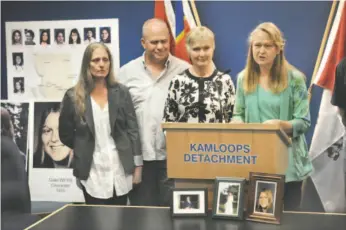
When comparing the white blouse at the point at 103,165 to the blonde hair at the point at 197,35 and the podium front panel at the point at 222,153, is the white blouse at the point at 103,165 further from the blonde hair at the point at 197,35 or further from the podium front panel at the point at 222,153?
the podium front panel at the point at 222,153

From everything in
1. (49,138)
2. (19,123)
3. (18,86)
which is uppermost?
(18,86)

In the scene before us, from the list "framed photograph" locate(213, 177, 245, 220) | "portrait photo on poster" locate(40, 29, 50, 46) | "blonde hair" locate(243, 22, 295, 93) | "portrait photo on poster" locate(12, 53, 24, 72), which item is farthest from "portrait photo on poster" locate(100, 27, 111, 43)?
"framed photograph" locate(213, 177, 245, 220)

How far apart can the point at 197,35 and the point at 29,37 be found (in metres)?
1.34

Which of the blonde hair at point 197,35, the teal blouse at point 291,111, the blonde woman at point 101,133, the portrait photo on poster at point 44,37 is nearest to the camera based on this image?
the teal blouse at point 291,111

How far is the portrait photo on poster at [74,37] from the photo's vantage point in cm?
326

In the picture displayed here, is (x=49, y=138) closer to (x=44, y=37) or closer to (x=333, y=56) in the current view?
(x=44, y=37)

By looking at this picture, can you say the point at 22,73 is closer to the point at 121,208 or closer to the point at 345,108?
the point at 121,208

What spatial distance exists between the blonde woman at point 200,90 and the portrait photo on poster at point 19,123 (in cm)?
114

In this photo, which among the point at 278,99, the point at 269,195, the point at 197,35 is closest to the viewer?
the point at 269,195

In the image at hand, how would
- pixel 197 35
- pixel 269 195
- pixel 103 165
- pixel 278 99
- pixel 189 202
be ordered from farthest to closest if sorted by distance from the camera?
pixel 103 165 < pixel 197 35 < pixel 278 99 < pixel 189 202 < pixel 269 195

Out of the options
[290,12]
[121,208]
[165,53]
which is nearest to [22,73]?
[165,53]

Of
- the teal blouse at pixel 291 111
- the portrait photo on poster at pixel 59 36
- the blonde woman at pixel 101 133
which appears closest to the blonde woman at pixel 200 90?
the teal blouse at pixel 291 111

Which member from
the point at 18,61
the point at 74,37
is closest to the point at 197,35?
the point at 74,37

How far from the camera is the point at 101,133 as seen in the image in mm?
2959
